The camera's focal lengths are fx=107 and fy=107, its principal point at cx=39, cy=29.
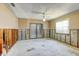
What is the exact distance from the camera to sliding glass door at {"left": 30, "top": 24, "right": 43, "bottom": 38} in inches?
412

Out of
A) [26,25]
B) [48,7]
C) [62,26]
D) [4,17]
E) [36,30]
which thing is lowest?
[36,30]

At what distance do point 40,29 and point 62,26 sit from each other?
3388 millimetres

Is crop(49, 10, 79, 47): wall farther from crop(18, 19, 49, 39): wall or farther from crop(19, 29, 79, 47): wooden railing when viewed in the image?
crop(18, 19, 49, 39): wall

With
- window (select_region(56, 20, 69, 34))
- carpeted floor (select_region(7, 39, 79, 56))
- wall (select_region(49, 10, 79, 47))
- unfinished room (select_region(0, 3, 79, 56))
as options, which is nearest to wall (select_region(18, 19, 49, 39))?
unfinished room (select_region(0, 3, 79, 56))

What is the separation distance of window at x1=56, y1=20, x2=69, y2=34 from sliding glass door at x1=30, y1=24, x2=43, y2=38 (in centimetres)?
256

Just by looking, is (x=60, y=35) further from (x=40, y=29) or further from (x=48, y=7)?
(x=48, y=7)

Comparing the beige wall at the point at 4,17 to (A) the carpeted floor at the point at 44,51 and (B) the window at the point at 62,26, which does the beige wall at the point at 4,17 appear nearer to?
(A) the carpeted floor at the point at 44,51

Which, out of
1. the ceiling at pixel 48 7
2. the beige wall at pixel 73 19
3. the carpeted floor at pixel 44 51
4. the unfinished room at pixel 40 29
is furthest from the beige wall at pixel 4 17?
the beige wall at pixel 73 19

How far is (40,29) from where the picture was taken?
10.6 meters

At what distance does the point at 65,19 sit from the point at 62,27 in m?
0.60

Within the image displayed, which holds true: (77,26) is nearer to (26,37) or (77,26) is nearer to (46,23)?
(46,23)

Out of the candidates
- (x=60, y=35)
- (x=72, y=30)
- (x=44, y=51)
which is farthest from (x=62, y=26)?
(x=44, y=51)

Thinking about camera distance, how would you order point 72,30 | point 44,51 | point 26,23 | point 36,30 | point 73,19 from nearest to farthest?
point 44,51
point 73,19
point 72,30
point 26,23
point 36,30

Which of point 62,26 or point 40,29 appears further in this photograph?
point 40,29
